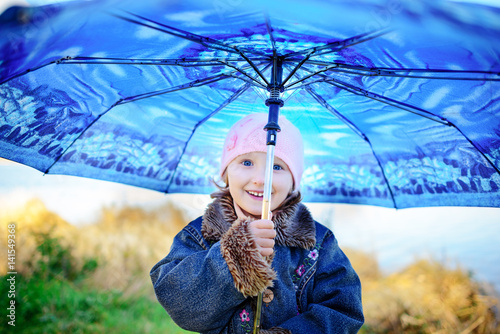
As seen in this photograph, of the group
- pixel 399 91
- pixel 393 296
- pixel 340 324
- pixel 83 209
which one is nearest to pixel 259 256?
pixel 340 324

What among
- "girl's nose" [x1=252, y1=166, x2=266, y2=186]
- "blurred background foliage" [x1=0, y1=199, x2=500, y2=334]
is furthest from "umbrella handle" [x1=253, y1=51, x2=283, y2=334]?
"blurred background foliage" [x1=0, y1=199, x2=500, y2=334]

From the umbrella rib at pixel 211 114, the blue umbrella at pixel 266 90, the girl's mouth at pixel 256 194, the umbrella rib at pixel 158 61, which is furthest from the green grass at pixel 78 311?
the umbrella rib at pixel 158 61

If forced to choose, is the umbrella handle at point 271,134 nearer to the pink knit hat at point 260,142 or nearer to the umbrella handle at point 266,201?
the umbrella handle at point 266,201

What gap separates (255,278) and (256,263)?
0.16 feet

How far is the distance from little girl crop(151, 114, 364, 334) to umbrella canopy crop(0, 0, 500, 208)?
330 mm

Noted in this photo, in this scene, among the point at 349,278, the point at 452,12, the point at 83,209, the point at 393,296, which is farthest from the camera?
the point at 83,209

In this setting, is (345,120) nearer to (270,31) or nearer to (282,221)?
(282,221)

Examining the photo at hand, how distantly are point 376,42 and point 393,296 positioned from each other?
3455 millimetres

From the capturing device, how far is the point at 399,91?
1.78 metres

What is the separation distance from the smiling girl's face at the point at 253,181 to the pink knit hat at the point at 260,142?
0.03 metres

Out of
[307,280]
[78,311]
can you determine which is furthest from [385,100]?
[78,311]

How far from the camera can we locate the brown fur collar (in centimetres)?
169

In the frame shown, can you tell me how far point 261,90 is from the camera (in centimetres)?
195

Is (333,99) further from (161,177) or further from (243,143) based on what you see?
(161,177)
